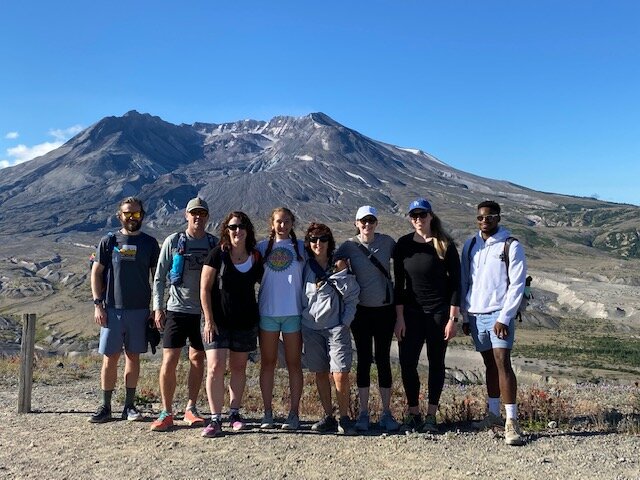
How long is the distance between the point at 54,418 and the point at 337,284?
3.56 m

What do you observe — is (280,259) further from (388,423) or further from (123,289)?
(388,423)

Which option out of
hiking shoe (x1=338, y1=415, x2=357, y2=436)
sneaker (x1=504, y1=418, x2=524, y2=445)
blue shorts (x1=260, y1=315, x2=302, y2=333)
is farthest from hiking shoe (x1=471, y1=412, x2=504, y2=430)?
blue shorts (x1=260, y1=315, x2=302, y2=333)

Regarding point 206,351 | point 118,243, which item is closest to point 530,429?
point 206,351

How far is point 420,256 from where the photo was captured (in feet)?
17.3

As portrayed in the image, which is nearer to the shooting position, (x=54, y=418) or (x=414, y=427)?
(x=414, y=427)

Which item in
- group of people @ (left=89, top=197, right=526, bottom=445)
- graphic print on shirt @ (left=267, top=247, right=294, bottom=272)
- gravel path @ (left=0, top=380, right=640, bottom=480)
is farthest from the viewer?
graphic print on shirt @ (left=267, top=247, right=294, bottom=272)

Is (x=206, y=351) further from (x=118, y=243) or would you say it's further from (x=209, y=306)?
(x=118, y=243)

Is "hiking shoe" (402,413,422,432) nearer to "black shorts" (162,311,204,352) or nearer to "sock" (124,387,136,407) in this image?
"black shorts" (162,311,204,352)

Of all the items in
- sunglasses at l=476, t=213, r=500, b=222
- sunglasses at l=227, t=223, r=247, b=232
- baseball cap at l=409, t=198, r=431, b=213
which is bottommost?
sunglasses at l=227, t=223, r=247, b=232

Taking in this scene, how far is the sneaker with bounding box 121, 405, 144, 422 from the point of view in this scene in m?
5.90

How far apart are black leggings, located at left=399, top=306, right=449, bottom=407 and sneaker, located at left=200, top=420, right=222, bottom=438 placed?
5.96ft

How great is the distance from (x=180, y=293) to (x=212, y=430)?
130 cm

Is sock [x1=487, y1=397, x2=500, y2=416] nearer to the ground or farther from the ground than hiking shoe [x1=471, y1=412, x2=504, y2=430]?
farther from the ground

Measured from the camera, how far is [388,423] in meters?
5.48
